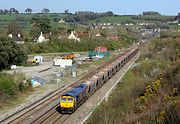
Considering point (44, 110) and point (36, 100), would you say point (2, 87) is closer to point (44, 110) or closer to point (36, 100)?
point (36, 100)

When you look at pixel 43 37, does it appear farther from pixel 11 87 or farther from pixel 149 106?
pixel 149 106

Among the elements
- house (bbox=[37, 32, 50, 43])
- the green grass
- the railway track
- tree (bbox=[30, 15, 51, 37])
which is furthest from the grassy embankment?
tree (bbox=[30, 15, 51, 37])

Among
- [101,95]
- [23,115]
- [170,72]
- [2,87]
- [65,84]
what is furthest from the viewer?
[65,84]

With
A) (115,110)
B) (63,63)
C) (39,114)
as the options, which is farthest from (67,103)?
(63,63)

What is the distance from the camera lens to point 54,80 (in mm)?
44156

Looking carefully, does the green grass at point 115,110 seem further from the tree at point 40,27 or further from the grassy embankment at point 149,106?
the tree at point 40,27

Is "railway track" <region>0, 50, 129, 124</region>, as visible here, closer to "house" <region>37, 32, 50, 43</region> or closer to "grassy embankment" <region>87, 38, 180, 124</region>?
"grassy embankment" <region>87, 38, 180, 124</region>

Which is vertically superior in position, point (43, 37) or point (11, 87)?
point (11, 87)

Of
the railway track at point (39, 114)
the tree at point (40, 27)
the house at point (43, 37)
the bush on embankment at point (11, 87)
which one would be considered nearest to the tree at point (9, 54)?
the bush on embankment at point (11, 87)

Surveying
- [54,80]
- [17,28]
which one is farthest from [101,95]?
[17,28]

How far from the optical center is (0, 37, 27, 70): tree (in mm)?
57597

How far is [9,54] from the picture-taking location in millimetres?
59719

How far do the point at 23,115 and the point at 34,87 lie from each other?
13.1 metres

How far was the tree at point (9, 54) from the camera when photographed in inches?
2268
